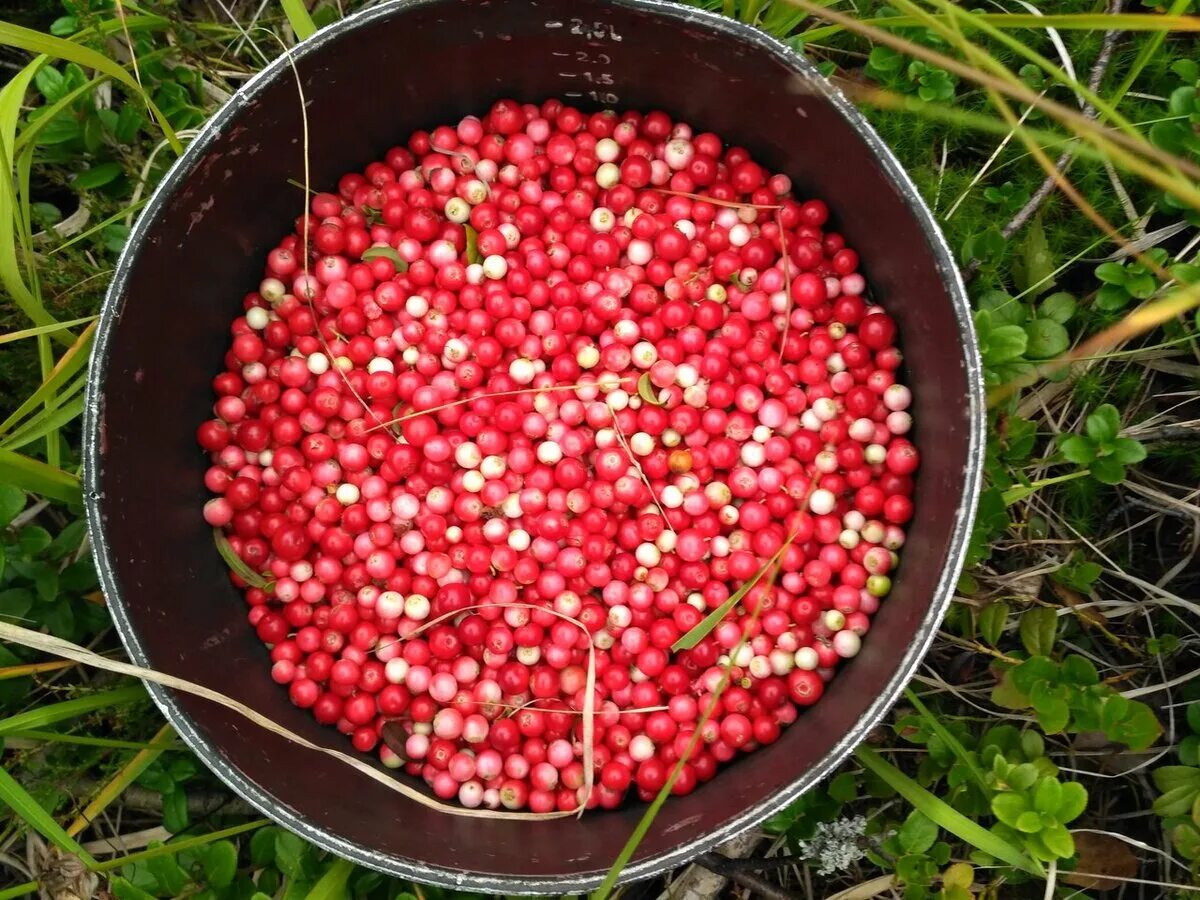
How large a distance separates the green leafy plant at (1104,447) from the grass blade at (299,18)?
2.03 metres

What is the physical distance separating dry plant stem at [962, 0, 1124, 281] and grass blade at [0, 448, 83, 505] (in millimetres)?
2191

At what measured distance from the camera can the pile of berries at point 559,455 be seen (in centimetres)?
236

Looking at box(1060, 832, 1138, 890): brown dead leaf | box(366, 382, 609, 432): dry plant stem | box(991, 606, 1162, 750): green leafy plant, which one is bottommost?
box(1060, 832, 1138, 890): brown dead leaf

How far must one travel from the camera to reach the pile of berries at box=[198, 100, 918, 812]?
2355 mm

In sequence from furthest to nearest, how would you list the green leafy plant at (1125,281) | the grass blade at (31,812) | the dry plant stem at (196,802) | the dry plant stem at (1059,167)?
the dry plant stem at (196,802) < the dry plant stem at (1059,167) < the green leafy plant at (1125,281) < the grass blade at (31,812)

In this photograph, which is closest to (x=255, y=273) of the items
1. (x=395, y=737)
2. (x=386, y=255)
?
(x=386, y=255)

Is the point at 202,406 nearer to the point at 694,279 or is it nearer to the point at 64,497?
the point at 64,497

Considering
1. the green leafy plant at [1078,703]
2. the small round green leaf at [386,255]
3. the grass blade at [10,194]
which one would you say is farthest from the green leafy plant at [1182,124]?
the grass blade at [10,194]

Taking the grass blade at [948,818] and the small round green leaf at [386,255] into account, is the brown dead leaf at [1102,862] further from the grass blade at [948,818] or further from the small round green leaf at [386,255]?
the small round green leaf at [386,255]

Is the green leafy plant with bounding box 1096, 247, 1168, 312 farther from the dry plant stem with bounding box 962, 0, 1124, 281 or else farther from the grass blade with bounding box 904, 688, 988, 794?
the grass blade with bounding box 904, 688, 988, 794

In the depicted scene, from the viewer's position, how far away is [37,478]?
2088 millimetres

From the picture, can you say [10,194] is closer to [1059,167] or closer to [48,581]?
[48,581]

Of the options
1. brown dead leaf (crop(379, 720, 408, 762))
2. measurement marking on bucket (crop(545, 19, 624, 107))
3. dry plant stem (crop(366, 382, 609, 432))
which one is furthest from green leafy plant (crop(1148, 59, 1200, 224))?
brown dead leaf (crop(379, 720, 408, 762))

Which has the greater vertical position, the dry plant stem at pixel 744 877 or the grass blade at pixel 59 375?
the grass blade at pixel 59 375
